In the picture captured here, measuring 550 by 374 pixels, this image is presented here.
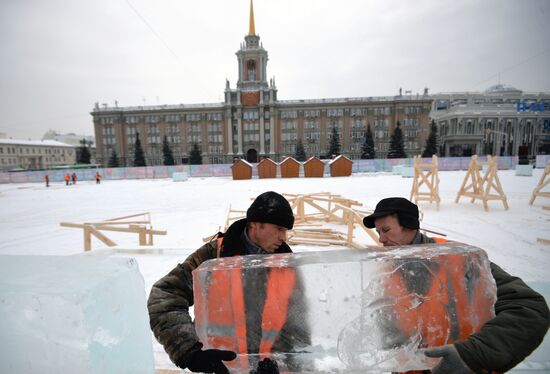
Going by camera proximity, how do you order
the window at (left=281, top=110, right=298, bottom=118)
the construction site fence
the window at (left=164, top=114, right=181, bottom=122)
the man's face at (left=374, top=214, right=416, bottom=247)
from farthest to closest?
the window at (left=164, top=114, right=181, bottom=122) < the window at (left=281, top=110, right=298, bottom=118) < the construction site fence < the man's face at (left=374, top=214, right=416, bottom=247)

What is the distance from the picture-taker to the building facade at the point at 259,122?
65.0 m

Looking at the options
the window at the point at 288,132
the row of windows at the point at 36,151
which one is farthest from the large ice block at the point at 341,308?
the row of windows at the point at 36,151

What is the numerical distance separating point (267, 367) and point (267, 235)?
2.31 ft

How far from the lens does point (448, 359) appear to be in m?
1.10

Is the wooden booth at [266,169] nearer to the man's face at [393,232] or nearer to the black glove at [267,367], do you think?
the man's face at [393,232]

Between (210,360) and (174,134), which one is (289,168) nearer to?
(210,360)

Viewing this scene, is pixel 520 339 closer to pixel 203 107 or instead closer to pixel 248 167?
pixel 248 167

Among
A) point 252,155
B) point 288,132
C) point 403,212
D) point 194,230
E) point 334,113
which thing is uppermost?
point 334,113

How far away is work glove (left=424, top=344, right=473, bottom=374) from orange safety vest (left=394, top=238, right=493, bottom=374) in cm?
5

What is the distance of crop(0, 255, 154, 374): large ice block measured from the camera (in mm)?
882

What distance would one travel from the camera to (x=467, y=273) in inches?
45.4

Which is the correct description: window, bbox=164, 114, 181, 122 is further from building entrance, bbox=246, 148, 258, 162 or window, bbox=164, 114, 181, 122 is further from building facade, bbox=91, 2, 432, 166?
building entrance, bbox=246, 148, 258, 162

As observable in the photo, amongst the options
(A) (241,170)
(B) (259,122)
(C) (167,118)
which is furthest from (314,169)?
(C) (167,118)

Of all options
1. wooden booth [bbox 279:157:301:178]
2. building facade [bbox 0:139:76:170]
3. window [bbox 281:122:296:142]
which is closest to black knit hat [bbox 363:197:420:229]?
wooden booth [bbox 279:157:301:178]
